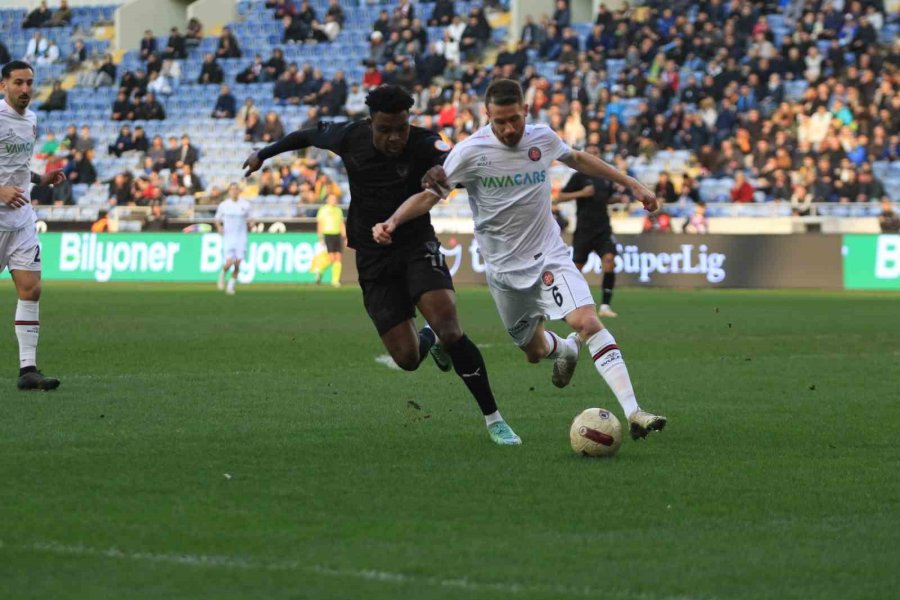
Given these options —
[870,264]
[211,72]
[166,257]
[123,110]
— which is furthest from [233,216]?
[123,110]

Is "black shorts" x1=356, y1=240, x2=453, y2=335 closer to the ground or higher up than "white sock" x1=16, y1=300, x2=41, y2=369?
higher up

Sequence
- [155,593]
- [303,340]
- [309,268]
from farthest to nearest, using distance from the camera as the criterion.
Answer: [309,268] < [303,340] < [155,593]

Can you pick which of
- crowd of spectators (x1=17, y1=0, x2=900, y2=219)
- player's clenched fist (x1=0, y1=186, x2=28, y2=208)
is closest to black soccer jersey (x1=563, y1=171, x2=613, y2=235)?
crowd of spectators (x1=17, y1=0, x2=900, y2=219)

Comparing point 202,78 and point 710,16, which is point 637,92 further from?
point 202,78

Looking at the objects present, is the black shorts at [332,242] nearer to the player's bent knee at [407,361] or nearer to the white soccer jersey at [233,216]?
the white soccer jersey at [233,216]

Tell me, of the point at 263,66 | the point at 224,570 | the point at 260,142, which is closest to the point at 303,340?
the point at 224,570

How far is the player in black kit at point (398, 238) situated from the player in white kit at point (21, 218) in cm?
280

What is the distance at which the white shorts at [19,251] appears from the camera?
39.5 ft

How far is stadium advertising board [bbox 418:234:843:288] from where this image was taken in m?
30.6

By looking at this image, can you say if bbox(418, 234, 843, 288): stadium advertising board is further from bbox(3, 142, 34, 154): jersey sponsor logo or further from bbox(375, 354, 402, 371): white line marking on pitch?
bbox(3, 142, 34, 154): jersey sponsor logo

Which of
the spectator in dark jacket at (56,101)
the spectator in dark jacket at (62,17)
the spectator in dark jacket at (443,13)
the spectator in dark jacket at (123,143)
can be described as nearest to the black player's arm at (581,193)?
the spectator in dark jacket at (443,13)

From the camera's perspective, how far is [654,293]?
29.3m

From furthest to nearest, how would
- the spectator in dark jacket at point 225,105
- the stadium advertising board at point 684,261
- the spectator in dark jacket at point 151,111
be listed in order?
the spectator in dark jacket at point 151,111 → the spectator in dark jacket at point 225,105 → the stadium advertising board at point 684,261

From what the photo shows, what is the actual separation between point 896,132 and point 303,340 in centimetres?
1830
